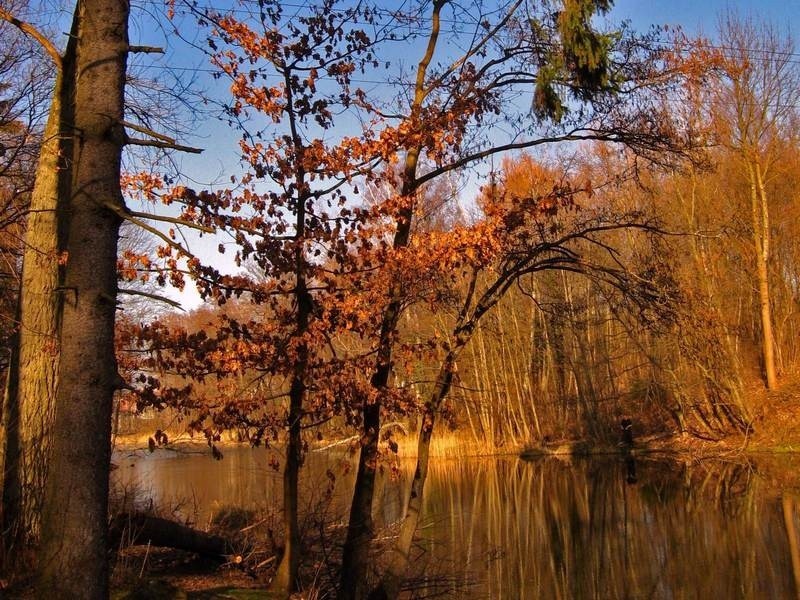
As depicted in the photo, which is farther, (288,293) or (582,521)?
(582,521)

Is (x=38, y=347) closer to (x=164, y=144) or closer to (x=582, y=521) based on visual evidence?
(x=164, y=144)

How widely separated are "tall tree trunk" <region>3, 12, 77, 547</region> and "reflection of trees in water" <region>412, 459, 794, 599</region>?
5546mm

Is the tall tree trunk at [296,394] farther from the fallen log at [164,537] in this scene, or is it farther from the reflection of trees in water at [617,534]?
the reflection of trees in water at [617,534]

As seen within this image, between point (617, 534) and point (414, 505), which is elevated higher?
point (414, 505)

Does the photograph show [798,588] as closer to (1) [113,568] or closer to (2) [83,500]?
(1) [113,568]

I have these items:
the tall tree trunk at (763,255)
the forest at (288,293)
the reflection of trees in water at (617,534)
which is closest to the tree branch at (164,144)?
the forest at (288,293)

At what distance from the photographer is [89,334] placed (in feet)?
14.5

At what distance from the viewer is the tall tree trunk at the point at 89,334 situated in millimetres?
4219

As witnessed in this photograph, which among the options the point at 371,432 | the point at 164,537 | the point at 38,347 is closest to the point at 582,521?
the point at 371,432

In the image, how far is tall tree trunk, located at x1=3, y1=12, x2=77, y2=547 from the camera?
21.2 feet

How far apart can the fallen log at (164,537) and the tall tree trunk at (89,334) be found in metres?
2.85

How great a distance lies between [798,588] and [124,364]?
8526mm

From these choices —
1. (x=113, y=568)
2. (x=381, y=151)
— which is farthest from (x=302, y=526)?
(x=381, y=151)

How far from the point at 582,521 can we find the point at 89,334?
1291 cm
